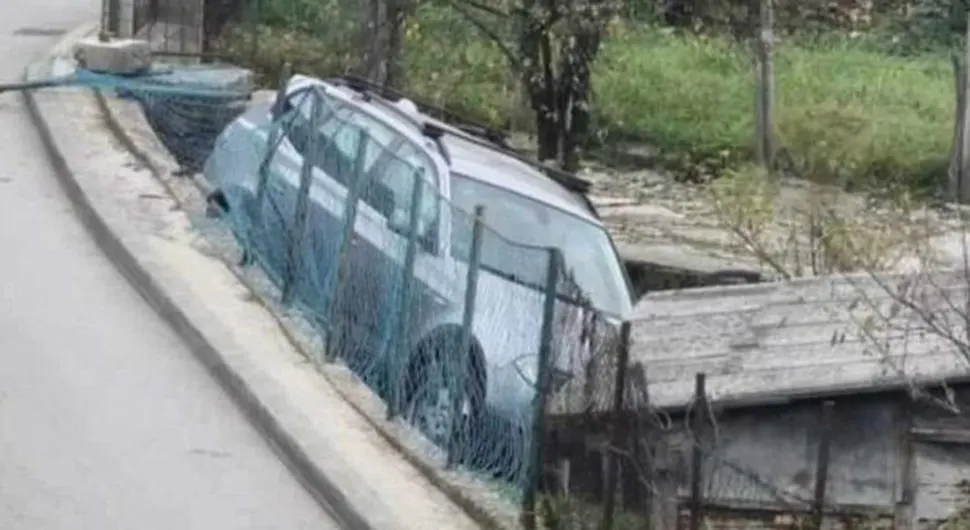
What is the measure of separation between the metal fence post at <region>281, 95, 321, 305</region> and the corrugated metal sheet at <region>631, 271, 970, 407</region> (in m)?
1.85

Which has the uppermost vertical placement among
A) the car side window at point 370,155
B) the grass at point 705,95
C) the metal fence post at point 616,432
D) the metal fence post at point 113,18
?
the car side window at point 370,155

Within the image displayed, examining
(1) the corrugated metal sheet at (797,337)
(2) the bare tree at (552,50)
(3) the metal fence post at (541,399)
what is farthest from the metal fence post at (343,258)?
(2) the bare tree at (552,50)

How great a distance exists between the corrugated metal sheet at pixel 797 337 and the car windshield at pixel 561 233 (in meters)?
0.21

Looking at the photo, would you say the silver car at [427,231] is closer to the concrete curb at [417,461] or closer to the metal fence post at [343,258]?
the metal fence post at [343,258]

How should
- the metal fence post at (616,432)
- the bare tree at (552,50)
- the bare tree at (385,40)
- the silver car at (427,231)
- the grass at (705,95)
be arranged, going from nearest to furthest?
the metal fence post at (616,432) < the silver car at (427,231) < the bare tree at (552,50) < the bare tree at (385,40) < the grass at (705,95)

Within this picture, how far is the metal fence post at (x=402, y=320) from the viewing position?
11.2 metres

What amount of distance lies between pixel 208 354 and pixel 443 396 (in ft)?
7.06

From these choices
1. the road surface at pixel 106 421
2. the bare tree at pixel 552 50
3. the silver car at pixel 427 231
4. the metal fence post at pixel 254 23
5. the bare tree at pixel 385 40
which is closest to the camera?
the road surface at pixel 106 421

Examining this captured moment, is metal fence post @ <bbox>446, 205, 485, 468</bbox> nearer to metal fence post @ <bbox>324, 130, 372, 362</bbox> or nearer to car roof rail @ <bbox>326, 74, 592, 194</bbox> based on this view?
metal fence post @ <bbox>324, 130, 372, 362</bbox>

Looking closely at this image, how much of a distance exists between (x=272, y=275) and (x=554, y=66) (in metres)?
6.68

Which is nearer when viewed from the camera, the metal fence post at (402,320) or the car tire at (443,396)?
the car tire at (443,396)

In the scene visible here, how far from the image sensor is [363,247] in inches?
470

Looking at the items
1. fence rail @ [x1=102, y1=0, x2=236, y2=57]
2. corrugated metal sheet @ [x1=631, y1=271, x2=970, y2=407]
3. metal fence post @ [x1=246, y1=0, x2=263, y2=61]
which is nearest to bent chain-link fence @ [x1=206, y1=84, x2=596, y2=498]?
corrugated metal sheet @ [x1=631, y1=271, x2=970, y2=407]

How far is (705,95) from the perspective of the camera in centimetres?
2795
